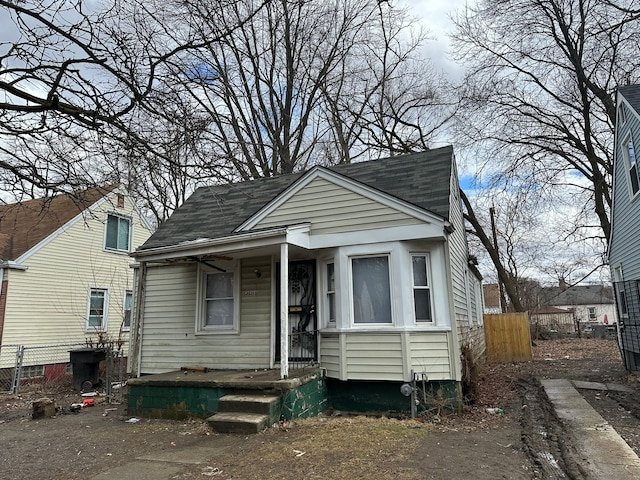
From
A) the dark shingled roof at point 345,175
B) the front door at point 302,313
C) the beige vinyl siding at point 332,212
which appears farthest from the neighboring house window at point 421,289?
the front door at point 302,313

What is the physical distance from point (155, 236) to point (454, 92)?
15656 mm

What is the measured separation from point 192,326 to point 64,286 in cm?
841

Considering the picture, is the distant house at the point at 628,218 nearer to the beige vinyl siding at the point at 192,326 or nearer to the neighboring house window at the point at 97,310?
the beige vinyl siding at the point at 192,326

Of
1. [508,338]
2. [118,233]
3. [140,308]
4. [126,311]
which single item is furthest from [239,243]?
[508,338]

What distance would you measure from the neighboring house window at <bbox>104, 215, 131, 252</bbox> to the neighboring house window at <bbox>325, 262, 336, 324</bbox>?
11.9 m

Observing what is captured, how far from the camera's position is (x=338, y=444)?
545 cm

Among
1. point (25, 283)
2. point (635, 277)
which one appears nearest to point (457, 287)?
point (635, 277)

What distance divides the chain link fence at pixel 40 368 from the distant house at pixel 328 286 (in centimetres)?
359

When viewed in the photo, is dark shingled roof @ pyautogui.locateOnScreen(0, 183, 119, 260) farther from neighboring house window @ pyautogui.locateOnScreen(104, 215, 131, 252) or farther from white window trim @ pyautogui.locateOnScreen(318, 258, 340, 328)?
white window trim @ pyautogui.locateOnScreen(318, 258, 340, 328)

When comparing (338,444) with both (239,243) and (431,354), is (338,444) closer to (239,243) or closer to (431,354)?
(431,354)

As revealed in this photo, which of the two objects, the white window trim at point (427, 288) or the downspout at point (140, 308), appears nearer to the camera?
the white window trim at point (427, 288)

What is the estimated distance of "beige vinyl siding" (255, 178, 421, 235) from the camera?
8.02 meters

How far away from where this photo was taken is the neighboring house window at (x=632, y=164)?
11140 millimetres

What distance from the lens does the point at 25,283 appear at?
13.9 meters
